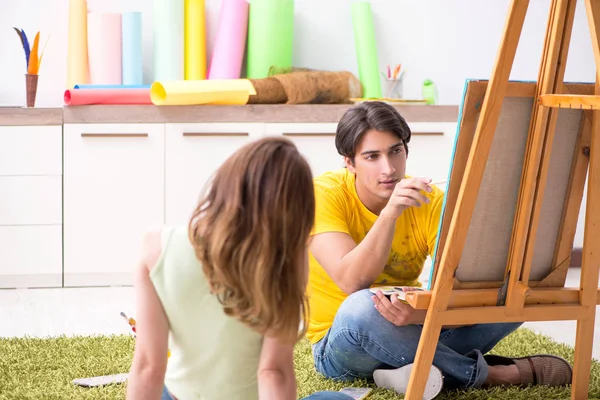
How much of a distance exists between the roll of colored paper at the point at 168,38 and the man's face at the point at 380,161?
6.87ft

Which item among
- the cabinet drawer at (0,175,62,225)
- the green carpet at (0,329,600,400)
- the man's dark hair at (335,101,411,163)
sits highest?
the man's dark hair at (335,101,411,163)

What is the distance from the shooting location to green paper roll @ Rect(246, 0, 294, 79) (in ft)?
13.8

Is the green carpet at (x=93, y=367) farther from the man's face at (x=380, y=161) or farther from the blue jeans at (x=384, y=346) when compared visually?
the man's face at (x=380, y=161)

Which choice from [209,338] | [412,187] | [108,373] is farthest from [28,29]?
[209,338]

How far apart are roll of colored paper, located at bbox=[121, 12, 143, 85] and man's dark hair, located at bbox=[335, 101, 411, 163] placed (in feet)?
6.71

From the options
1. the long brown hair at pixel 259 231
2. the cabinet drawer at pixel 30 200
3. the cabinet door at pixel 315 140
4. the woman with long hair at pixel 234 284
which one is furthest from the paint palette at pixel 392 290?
the cabinet drawer at pixel 30 200

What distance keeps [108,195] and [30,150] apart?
1.32 feet

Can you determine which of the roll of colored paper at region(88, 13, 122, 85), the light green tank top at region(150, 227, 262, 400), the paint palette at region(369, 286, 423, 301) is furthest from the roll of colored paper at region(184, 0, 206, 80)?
the light green tank top at region(150, 227, 262, 400)

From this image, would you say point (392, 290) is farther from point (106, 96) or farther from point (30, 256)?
point (30, 256)

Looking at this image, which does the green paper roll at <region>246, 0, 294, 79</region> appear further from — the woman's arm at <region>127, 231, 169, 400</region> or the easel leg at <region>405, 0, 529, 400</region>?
the woman's arm at <region>127, 231, 169, 400</region>

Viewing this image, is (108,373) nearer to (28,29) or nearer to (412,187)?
(412,187)

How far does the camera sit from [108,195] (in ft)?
13.1

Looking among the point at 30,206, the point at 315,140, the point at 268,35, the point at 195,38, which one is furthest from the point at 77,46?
the point at 315,140

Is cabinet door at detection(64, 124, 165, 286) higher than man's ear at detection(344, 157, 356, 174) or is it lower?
lower
